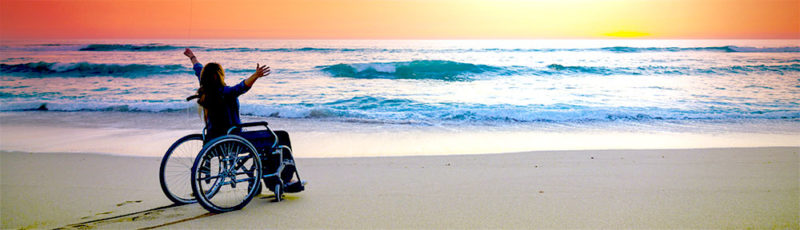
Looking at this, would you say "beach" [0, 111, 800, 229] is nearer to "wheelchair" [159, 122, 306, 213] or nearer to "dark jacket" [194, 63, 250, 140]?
"wheelchair" [159, 122, 306, 213]

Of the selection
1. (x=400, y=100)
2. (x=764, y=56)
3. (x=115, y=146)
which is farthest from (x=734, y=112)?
(x=764, y=56)

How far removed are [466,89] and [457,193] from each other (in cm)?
1502

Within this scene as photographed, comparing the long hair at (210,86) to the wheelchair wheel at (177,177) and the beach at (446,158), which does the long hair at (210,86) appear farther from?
the beach at (446,158)

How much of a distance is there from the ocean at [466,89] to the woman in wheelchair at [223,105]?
17.1 ft

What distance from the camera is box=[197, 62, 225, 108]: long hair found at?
3.41m

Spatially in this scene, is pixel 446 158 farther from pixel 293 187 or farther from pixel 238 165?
pixel 238 165

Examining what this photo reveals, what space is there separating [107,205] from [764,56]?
41.3 m

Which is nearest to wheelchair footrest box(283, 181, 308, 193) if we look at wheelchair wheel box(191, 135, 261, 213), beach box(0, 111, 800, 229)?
beach box(0, 111, 800, 229)

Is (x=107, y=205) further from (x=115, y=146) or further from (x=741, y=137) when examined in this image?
(x=741, y=137)

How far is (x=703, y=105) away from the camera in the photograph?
12617 millimetres

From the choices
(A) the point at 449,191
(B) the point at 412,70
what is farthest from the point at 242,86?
(B) the point at 412,70

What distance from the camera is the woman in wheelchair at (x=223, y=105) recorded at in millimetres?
3402

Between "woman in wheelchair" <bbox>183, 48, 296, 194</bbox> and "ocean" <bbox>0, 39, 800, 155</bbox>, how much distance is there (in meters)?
5.20

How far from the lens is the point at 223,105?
350 cm
